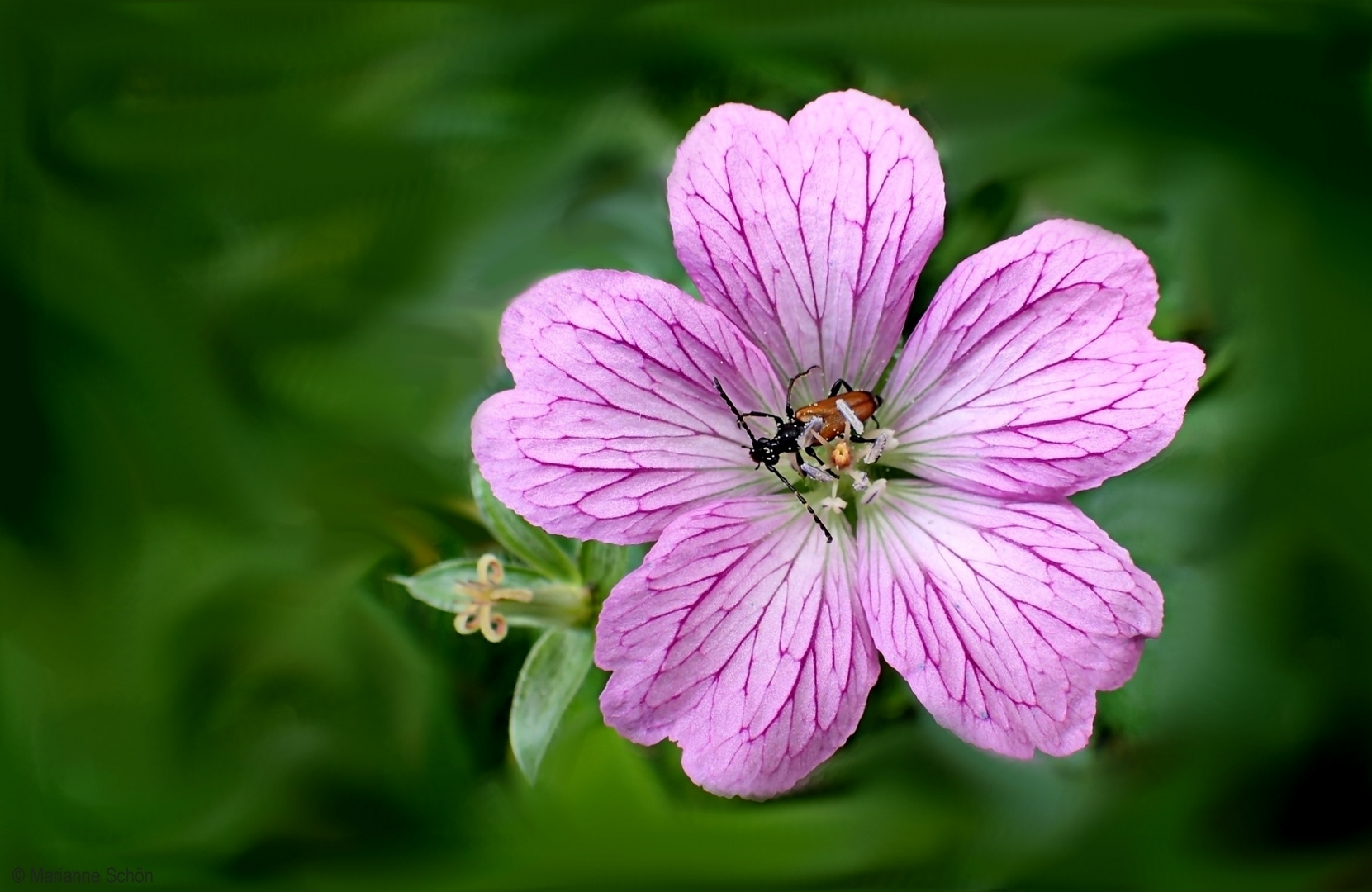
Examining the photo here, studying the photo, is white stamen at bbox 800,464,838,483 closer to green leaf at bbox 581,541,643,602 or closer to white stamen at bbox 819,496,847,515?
white stamen at bbox 819,496,847,515

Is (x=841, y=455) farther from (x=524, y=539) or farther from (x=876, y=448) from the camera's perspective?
(x=524, y=539)

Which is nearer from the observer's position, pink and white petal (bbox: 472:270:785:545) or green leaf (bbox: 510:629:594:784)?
pink and white petal (bbox: 472:270:785:545)

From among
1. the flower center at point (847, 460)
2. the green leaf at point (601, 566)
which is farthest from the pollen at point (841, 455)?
the green leaf at point (601, 566)

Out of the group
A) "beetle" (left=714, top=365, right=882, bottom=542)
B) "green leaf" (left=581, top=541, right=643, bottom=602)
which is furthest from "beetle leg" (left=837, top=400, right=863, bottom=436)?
"green leaf" (left=581, top=541, right=643, bottom=602)

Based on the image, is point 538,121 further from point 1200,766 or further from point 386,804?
point 1200,766

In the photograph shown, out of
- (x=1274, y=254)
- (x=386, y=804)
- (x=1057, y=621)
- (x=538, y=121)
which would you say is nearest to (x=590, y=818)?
(x=386, y=804)

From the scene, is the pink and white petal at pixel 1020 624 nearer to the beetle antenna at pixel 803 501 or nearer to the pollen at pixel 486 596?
the beetle antenna at pixel 803 501

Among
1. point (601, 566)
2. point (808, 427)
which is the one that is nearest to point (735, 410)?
point (808, 427)
